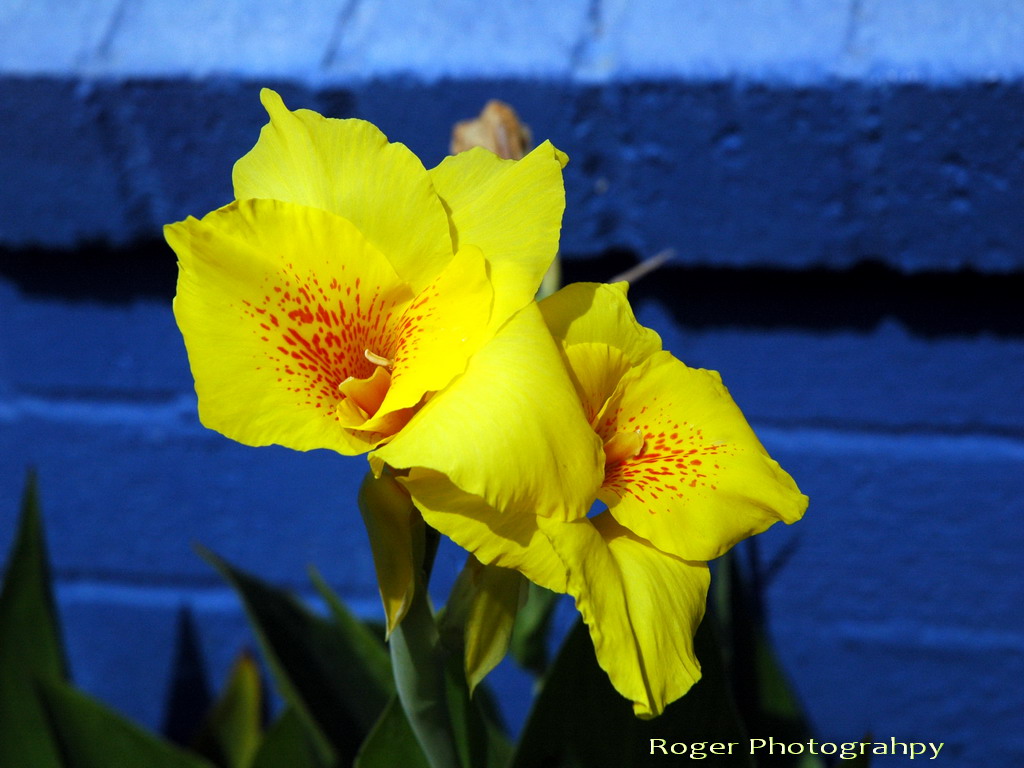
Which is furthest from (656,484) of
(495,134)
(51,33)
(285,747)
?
(51,33)

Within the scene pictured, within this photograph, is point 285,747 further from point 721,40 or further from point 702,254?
point 721,40

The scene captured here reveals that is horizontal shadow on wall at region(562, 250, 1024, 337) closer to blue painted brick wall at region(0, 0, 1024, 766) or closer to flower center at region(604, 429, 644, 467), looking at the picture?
blue painted brick wall at region(0, 0, 1024, 766)

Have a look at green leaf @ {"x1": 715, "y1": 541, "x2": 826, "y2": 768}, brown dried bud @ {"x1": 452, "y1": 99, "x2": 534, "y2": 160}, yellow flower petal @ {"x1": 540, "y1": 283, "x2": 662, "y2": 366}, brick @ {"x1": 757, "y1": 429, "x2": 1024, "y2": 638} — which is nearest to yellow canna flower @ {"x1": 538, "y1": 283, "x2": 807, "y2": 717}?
yellow flower petal @ {"x1": 540, "y1": 283, "x2": 662, "y2": 366}

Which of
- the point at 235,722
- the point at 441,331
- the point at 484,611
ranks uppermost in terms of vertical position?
the point at 441,331

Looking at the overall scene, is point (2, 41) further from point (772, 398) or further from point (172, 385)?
point (772, 398)

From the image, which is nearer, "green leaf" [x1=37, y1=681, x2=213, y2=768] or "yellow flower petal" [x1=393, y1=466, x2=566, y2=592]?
"yellow flower petal" [x1=393, y1=466, x2=566, y2=592]

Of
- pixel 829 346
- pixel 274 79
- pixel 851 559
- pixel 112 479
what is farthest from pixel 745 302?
pixel 112 479

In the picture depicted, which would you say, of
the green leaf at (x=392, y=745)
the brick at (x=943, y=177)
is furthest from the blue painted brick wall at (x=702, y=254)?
the green leaf at (x=392, y=745)
